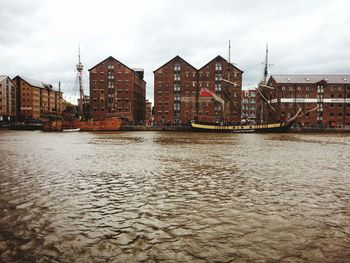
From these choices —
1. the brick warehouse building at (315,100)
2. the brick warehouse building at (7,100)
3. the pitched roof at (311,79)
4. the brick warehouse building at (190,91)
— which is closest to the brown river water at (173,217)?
the brick warehouse building at (190,91)

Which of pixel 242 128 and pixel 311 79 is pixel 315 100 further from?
pixel 242 128

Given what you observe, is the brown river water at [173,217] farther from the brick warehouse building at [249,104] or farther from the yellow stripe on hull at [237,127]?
the brick warehouse building at [249,104]

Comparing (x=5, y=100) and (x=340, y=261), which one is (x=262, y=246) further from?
(x=5, y=100)

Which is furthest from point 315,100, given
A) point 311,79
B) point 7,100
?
point 7,100

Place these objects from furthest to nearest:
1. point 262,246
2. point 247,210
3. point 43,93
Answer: point 43,93, point 247,210, point 262,246

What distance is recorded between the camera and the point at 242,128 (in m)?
61.8

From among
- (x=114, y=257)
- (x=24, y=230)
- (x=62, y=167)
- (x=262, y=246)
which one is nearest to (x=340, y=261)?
(x=262, y=246)

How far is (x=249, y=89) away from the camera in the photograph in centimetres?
12681

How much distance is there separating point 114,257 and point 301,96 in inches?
3672

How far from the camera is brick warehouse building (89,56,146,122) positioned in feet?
265

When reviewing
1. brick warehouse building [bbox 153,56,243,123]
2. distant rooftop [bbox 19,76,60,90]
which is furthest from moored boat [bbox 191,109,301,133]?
distant rooftop [bbox 19,76,60,90]

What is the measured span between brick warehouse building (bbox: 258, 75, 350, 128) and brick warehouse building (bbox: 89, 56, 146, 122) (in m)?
41.9

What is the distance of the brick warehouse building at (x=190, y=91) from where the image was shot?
7969cm

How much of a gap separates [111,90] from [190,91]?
21824 millimetres
